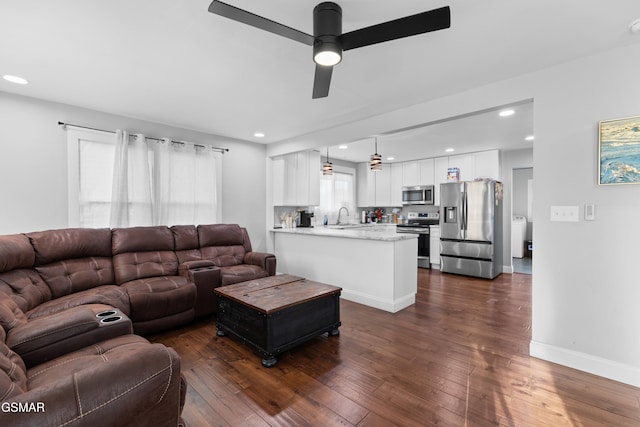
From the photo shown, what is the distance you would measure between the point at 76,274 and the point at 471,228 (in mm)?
6020

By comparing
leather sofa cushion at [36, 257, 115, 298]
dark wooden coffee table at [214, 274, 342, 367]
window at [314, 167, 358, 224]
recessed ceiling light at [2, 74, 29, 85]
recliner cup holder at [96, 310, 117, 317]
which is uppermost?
recessed ceiling light at [2, 74, 29, 85]

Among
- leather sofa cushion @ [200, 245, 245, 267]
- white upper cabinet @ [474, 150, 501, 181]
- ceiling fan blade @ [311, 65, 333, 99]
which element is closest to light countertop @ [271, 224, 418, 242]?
leather sofa cushion @ [200, 245, 245, 267]

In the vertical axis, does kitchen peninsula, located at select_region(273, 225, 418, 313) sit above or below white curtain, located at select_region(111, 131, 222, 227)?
below

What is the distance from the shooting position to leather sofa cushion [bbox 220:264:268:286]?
11.5ft

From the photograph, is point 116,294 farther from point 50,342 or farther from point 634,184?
point 634,184

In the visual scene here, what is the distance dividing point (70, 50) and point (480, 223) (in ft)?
20.0

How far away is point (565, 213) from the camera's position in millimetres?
2416

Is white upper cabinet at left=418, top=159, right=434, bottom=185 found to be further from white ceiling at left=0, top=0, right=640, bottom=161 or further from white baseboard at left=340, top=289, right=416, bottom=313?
white ceiling at left=0, top=0, right=640, bottom=161

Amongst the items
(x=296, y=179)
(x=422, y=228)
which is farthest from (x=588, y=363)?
(x=296, y=179)

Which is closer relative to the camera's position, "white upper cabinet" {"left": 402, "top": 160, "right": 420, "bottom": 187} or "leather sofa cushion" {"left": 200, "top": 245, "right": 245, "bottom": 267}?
"leather sofa cushion" {"left": 200, "top": 245, "right": 245, "bottom": 267}

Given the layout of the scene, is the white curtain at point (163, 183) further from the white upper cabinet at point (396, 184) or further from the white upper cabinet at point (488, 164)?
the white upper cabinet at point (488, 164)

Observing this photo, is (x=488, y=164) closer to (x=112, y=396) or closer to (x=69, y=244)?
(x=112, y=396)

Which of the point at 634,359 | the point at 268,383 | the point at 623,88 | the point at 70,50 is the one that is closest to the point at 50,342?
the point at 268,383

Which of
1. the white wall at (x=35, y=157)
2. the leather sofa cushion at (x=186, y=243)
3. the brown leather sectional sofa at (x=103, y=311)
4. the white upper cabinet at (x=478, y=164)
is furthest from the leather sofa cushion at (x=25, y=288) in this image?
the white upper cabinet at (x=478, y=164)
